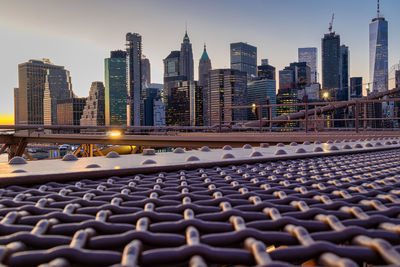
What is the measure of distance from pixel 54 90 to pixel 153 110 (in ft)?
150

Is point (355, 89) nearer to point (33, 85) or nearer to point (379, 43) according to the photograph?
point (379, 43)

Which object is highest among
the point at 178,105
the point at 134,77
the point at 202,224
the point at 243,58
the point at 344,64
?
the point at 243,58

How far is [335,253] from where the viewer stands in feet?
2.12

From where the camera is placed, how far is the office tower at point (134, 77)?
146 metres

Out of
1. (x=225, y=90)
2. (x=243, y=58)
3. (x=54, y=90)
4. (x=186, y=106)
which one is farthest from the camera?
(x=243, y=58)

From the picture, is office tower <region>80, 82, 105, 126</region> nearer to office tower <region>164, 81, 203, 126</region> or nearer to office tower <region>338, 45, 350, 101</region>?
office tower <region>164, 81, 203, 126</region>

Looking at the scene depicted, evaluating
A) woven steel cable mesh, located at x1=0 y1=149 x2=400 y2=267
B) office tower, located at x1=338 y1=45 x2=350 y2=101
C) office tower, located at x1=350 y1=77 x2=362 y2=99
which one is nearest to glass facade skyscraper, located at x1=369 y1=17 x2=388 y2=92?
office tower, located at x1=338 y1=45 x2=350 y2=101

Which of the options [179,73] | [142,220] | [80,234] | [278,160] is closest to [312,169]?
[278,160]

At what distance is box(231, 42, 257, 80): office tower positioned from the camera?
15562 cm

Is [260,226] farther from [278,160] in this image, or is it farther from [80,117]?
[80,117]

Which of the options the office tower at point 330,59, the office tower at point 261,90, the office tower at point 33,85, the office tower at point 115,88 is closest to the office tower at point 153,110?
the office tower at point 115,88

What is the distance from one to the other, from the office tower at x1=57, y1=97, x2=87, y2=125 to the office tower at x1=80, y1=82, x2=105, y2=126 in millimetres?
3015

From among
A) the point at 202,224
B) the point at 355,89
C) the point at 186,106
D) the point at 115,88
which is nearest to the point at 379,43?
the point at 355,89

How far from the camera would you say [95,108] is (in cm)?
13075
